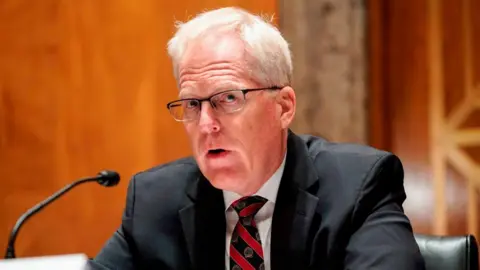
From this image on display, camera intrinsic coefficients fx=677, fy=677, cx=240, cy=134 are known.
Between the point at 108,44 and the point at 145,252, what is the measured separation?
1.31m

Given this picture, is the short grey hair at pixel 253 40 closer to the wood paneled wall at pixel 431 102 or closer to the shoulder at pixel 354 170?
the shoulder at pixel 354 170

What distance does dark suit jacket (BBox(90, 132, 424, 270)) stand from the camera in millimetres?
1342

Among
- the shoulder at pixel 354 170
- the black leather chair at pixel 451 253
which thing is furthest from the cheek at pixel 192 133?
the black leather chair at pixel 451 253

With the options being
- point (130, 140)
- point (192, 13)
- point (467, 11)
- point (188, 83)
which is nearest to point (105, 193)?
point (130, 140)

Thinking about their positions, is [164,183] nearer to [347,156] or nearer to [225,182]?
[225,182]

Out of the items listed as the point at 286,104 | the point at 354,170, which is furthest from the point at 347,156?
the point at 286,104

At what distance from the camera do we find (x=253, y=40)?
138cm

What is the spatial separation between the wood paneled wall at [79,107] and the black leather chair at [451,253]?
1219 millimetres

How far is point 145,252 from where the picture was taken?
1505 mm

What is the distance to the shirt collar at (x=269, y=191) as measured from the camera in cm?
147

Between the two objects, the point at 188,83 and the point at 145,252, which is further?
the point at 145,252

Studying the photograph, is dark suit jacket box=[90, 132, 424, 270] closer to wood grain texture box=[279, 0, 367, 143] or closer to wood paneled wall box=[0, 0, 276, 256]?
wood paneled wall box=[0, 0, 276, 256]

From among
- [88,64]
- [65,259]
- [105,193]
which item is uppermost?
[88,64]

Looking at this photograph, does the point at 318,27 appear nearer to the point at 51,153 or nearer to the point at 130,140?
the point at 130,140
